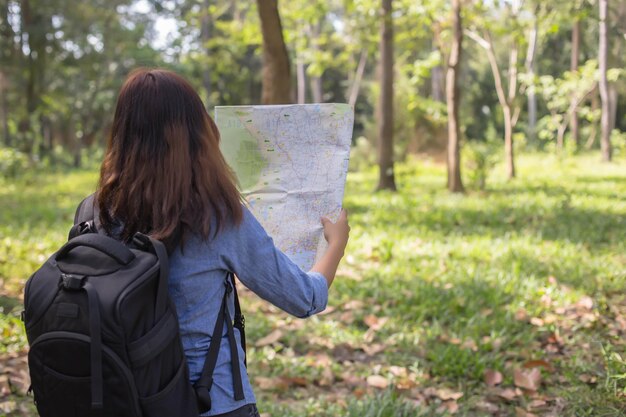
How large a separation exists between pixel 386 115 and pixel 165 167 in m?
12.1

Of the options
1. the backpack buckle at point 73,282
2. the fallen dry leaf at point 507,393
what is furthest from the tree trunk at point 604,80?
the backpack buckle at point 73,282

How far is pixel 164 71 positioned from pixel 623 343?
3598 mm

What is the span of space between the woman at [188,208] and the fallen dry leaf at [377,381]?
2561 millimetres

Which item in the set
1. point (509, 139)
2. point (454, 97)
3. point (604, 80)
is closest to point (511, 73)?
point (509, 139)

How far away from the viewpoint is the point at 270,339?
5039mm

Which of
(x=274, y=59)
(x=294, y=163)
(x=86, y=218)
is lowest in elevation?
(x=86, y=218)

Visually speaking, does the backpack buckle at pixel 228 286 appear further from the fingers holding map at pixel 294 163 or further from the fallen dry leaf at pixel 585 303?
the fallen dry leaf at pixel 585 303

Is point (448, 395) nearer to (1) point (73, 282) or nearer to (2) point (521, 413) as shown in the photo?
(2) point (521, 413)

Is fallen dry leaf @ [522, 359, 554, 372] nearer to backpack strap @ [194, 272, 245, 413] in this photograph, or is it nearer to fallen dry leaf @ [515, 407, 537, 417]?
fallen dry leaf @ [515, 407, 537, 417]

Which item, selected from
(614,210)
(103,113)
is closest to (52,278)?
(614,210)

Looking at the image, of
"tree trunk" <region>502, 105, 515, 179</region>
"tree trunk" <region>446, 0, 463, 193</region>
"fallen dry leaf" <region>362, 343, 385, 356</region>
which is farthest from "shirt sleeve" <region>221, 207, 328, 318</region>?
"tree trunk" <region>502, 105, 515, 179</region>

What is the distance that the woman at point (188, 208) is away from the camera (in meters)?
1.69

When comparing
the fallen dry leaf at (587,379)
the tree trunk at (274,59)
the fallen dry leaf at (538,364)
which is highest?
the tree trunk at (274,59)

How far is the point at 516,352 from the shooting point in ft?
14.9
